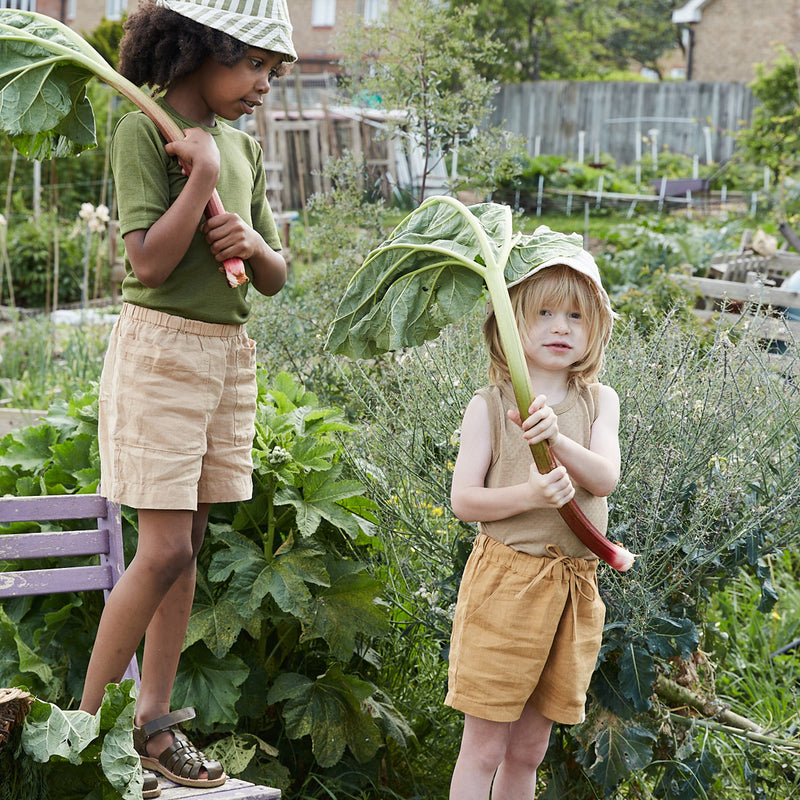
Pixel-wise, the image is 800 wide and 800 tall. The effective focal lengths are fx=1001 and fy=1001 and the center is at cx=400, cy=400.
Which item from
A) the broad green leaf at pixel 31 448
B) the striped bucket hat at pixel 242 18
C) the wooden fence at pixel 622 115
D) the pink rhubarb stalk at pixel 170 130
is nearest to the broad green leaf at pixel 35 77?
the pink rhubarb stalk at pixel 170 130

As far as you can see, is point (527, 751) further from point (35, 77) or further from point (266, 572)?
point (35, 77)

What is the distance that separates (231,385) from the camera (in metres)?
2.28

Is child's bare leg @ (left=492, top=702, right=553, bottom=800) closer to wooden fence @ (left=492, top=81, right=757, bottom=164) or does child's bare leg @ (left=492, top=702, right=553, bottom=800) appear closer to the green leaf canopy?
the green leaf canopy

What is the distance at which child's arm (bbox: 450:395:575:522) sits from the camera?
1.93 meters

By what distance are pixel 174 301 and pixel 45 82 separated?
503 mm

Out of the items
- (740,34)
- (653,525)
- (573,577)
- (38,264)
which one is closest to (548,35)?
(740,34)

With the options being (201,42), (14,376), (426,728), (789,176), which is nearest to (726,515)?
(426,728)

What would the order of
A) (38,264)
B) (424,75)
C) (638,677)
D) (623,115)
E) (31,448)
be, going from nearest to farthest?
(638,677) < (31,448) < (424,75) < (38,264) < (623,115)

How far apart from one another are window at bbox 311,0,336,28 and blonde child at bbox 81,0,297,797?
2744cm

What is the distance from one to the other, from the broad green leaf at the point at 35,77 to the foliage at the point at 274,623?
1049mm

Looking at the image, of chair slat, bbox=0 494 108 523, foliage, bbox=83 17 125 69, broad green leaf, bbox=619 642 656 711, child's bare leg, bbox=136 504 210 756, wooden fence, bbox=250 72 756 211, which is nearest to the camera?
child's bare leg, bbox=136 504 210 756

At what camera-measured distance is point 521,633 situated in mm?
2084

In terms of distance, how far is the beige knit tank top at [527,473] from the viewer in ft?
6.89

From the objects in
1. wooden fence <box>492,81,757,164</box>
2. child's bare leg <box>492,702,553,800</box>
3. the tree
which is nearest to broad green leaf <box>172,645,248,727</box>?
child's bare leg <box>492,702,553,800</box>
